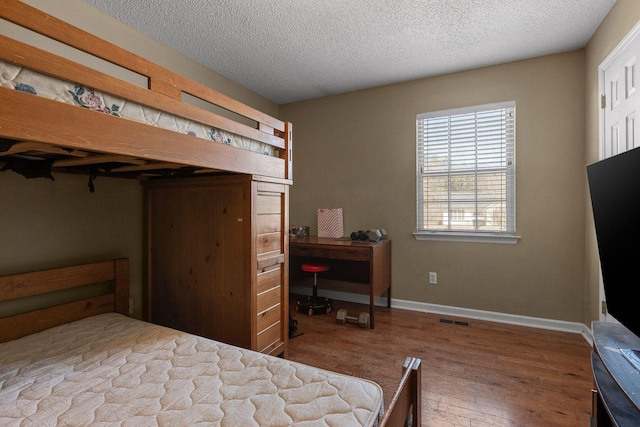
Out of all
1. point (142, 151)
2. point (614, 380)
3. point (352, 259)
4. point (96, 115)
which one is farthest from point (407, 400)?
point (352, 259)

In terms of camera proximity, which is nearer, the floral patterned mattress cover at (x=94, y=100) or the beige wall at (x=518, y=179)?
the floral patterned mattress cover at (x=94, y=100)

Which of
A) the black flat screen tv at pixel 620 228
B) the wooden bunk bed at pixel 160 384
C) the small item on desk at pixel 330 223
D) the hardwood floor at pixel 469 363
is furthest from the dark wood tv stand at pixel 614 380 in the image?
the small item on desk at pixel 330 223

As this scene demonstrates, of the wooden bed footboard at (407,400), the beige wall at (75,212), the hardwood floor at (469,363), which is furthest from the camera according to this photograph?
the beige wall at (75,212)

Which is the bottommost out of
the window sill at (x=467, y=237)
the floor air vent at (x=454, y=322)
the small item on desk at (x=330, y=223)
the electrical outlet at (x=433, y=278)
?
the floor air vent at (x=454, y=322)

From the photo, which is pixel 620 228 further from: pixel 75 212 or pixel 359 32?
pixel 75 212

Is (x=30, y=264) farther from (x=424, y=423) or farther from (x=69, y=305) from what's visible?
(x=424, y=423)

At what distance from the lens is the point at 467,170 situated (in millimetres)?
3043

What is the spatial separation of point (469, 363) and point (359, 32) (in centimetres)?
266

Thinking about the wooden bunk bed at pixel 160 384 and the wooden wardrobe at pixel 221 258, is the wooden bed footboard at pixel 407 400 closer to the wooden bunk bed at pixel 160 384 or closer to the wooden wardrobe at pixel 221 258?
the wooden bunk bed at pixel 160 384

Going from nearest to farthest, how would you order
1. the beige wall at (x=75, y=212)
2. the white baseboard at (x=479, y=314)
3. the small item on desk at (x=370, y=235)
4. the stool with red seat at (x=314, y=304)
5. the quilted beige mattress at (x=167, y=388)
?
the quilted beige mattress at (x=167, y=388), the beige wall at (x=75, y=212), the white baseboard at (x=479, y=314), the stool with red seat at (x=314, y=304), the small item on desk at (x=370, y=235)

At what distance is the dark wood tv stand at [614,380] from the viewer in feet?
3.06

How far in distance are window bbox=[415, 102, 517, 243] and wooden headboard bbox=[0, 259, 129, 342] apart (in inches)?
109

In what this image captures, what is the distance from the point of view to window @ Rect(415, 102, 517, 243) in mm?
2893

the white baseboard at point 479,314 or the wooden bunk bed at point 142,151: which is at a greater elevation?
the wooden bunk bed at point 142,151
